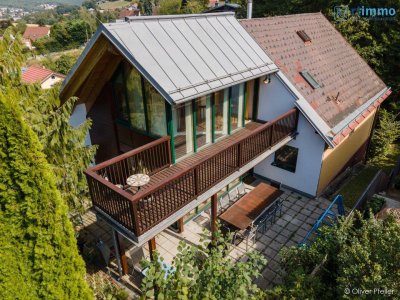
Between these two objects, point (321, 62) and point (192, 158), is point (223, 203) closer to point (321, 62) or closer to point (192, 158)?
point (192, 158)

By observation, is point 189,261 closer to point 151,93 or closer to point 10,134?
point 10,134

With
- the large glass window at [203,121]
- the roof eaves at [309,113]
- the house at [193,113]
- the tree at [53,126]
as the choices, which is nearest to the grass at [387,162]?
the house at [193,113]

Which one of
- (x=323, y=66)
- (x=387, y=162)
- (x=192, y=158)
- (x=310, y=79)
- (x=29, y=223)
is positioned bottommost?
(x=387, y=162)

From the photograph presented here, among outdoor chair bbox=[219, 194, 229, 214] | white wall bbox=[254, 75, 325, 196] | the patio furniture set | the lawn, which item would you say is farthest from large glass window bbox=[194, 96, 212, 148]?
the lawn

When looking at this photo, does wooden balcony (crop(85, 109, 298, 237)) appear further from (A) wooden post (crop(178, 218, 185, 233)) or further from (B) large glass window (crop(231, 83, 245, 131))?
(A) wooden post (crop(178, 218, 185, 233))

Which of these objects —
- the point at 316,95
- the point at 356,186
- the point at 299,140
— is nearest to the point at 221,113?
the point at 299,140

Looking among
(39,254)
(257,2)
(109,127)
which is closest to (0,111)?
(39,254)

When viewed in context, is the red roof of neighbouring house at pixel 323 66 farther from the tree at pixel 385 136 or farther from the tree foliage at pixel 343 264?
the tree foliage at pixel 343 264
